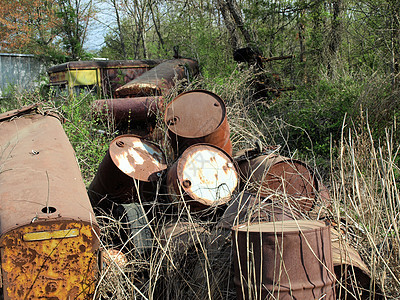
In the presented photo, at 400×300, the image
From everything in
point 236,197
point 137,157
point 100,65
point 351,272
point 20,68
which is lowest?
point 351,272

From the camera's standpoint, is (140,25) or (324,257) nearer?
(324,257)

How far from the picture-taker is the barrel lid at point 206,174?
375cm

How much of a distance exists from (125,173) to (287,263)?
87.6 inches

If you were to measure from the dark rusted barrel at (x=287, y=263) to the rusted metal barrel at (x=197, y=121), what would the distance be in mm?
2292

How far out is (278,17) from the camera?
941cm

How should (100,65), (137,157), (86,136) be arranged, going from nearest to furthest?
(137,157) → (86,136) → (100,65)

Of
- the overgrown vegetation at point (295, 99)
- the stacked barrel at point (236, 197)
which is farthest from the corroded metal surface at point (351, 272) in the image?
the overgrown vegetation at point (295, 99)

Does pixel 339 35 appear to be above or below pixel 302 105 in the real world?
above

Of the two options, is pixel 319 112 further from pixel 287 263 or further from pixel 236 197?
pixel 287 263

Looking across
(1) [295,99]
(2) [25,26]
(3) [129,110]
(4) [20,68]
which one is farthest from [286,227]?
(2) [25,26]

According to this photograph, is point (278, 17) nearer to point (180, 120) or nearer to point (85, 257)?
point (180, 120)

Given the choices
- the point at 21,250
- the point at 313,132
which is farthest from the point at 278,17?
the point at 21,250

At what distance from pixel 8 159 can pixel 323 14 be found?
24.1 feet

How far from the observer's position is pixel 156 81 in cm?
711
